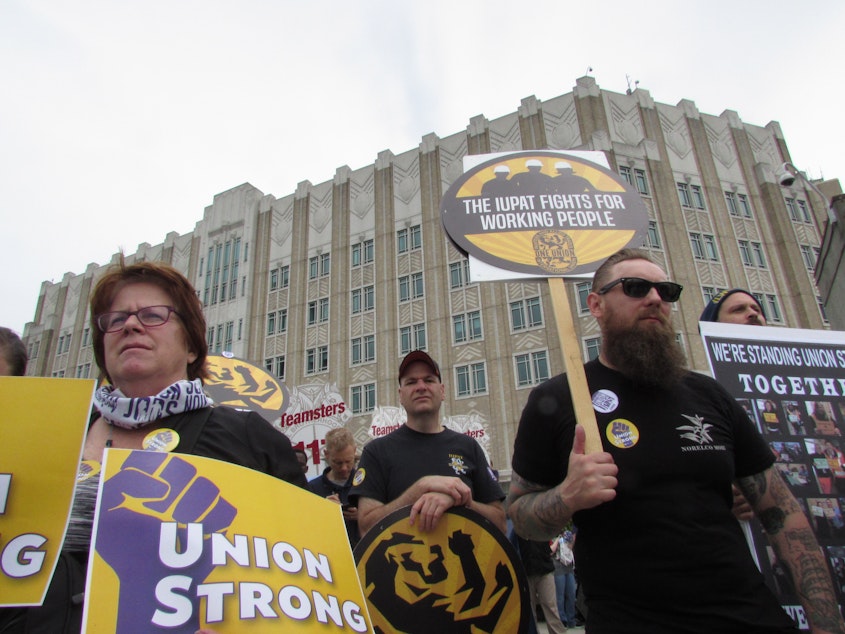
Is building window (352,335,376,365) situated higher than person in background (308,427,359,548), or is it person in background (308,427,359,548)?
building window (352,335,376,365)

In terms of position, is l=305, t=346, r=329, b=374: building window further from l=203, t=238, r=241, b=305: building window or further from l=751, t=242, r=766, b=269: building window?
l=751, t=242, r=766, b=269: building window

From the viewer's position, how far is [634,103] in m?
28.7

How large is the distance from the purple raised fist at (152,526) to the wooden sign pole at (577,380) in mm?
1329

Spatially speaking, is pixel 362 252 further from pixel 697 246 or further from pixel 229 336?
pixel 697 246

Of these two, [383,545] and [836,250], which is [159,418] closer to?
[383,545]

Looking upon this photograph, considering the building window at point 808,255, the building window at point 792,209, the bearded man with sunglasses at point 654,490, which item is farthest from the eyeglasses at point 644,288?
the building window at point 792,209

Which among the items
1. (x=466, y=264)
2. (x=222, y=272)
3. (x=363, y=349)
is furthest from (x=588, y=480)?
(x=222, y=272)

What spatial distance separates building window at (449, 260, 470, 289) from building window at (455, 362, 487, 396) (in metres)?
4.33

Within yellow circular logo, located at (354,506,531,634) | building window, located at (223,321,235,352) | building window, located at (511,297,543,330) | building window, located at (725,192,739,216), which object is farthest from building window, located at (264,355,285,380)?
yellow circular logo, located at (354,506,531,634)

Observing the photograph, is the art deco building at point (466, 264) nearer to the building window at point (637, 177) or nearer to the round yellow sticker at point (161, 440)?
the building window at point (637, 177)

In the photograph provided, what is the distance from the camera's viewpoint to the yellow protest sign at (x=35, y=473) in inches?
47.9

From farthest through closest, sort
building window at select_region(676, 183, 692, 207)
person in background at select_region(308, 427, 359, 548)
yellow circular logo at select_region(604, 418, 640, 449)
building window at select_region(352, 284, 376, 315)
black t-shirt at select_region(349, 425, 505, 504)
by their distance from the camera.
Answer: building window at select_region(352, 284, 376, 315)
building window at select_region(676, 183, 692, 207)
person in background at select_region(308, 427, 359, 548)
black t-shirt at select_region(349, 425, 505, 504)
yellow circular logo at select_region(604, 418, 640, 449)

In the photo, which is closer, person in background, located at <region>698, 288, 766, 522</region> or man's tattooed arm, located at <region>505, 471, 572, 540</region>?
man's tattooed arm, located at <region>505, 471, 572, 540</region>

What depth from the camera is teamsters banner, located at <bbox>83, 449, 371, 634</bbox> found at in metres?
1.18
